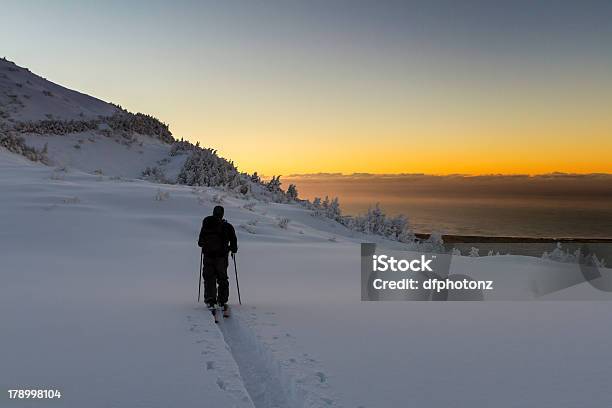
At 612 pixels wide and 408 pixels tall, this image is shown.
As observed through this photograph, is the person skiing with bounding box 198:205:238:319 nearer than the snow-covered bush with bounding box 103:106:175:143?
Yes

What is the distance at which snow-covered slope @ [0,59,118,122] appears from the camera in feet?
154

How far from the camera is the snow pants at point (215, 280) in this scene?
327 inches

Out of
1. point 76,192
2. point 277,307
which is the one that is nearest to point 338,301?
point 277,307

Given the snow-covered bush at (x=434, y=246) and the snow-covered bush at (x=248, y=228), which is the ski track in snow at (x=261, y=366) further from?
the snow-covered bush at (x=434, y=246)

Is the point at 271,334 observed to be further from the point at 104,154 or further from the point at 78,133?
the point at 78,133

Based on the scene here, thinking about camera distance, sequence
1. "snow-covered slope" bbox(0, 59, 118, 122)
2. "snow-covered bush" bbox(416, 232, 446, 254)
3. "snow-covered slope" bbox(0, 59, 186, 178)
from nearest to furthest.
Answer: "snow-covered bush" bbox(416, 232, 446, 254), "snow-covered slope" bbox(0, 59, 186, 178), "snow-covered slope" bbox(0, 59, 118, 122)

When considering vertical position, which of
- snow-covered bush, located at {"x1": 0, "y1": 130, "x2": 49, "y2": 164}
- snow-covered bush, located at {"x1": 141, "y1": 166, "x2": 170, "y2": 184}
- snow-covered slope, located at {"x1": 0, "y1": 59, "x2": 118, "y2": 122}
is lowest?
snow-covered bush, located at {"x1": 141, "y1": 166, "x2": 170, "y2": 184}

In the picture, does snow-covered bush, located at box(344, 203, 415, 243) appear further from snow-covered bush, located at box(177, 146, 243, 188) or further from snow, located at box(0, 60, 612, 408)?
snow, located at box(0, 60, 612, 408)

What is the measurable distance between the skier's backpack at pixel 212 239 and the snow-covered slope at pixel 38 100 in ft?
143

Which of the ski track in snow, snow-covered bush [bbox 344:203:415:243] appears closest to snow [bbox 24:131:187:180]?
snow-covered bush [bbox 344:203:415:243]

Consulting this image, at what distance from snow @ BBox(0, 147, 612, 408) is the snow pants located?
367mm

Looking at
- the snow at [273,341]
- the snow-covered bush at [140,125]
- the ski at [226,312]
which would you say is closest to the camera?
the snow at [273,341]

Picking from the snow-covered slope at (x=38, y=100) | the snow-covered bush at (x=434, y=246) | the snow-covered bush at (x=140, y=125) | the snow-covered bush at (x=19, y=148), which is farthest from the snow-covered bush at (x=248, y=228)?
the snow-covered slope at (x=38, y=100)

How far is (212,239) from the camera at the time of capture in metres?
8.57
